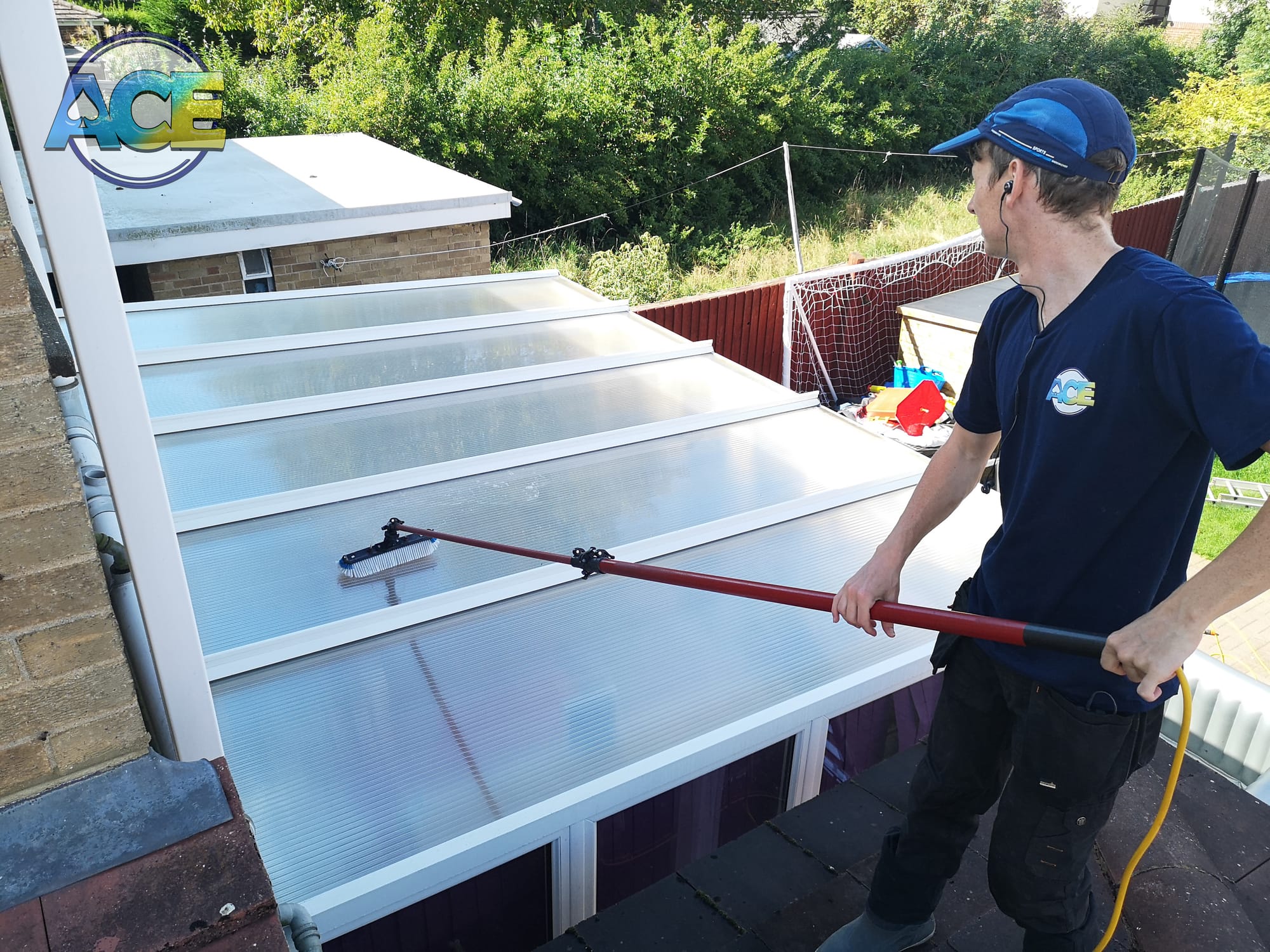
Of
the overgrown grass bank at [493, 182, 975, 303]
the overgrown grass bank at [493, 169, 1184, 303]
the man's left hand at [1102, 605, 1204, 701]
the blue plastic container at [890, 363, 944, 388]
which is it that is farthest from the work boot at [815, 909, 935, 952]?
the overgrown grass bank at [493, 182, 975, 303]

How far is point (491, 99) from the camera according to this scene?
43.5 ft

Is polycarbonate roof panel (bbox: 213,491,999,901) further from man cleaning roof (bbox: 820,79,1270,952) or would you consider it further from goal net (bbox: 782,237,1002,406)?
goal net (bbox: 782,237,1002,406)

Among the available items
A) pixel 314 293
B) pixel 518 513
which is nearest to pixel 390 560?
pixel 518 513

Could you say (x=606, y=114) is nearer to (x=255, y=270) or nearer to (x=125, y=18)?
(x=255, y=270)

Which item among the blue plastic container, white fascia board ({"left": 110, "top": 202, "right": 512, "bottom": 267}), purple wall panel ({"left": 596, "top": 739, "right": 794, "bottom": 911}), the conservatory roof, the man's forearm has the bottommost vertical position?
the blue plastic container

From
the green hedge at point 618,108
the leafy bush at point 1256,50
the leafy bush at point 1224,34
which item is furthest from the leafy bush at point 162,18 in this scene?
the leafy bush at point 1224,34

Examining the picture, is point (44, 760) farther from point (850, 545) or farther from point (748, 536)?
point (850, 545)

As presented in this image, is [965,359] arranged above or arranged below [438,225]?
below

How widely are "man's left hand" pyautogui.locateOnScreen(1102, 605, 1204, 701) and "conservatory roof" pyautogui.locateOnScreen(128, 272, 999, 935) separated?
1.27 m

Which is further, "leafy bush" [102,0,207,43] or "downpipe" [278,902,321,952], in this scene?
"leafy bush" [102,0,207,43]

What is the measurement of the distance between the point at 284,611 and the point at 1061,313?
7.93 feet

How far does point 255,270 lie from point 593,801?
6.71 meters

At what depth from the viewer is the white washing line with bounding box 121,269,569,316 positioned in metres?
5.87

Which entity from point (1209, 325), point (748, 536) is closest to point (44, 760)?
point (1209, 325)
